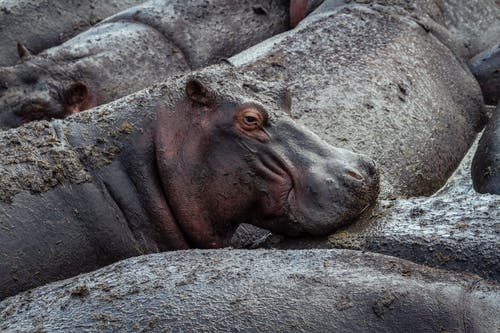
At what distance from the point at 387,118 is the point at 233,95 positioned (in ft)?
4.52

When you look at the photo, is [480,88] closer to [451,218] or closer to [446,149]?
[446,149]

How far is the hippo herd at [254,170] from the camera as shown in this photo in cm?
252

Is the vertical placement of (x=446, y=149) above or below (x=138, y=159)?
→ below

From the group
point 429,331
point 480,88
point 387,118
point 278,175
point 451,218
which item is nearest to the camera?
point 429,331

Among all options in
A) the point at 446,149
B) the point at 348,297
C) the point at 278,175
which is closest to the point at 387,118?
the point at 446,149

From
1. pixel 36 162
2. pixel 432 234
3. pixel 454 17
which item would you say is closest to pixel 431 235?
pixel 432 234

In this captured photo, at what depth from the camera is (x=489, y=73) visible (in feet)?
18.7

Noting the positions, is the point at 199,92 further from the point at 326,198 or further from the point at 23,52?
the point at 23,52

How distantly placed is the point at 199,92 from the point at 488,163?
1370mm

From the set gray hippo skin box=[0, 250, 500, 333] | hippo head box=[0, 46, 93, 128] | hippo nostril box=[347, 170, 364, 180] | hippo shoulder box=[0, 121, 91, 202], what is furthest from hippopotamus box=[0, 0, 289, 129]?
gray hippo skin box=[0, 250, 500, 333]

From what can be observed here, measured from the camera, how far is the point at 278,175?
11.7ft

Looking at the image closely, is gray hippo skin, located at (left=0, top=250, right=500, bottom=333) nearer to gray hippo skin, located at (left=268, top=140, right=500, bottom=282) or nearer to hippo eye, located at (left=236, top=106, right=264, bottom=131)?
gray hippo skin, located at (left=268, top=140, right=500, bottom=282)

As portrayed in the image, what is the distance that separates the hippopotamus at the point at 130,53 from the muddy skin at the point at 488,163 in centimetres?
185

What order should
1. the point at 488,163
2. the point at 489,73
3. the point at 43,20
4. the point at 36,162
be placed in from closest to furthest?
the point at 36,162 → the point at 488,163 → the point at 489,73 → the point at 43,20
